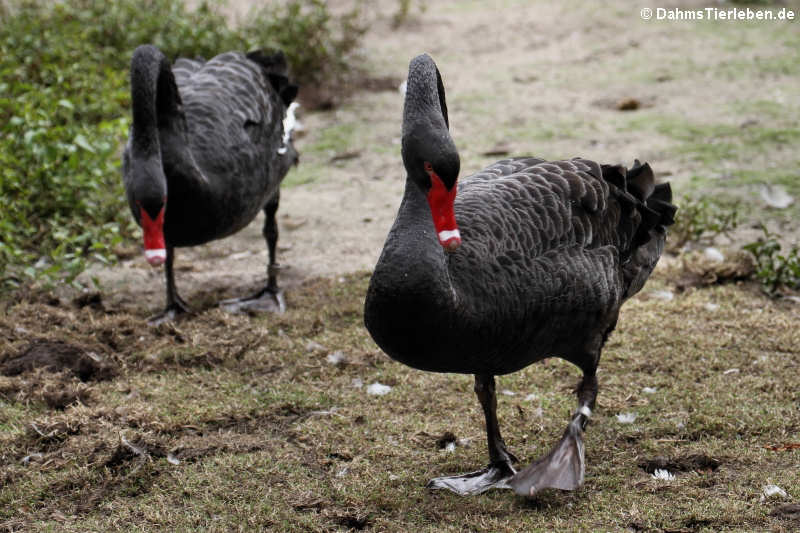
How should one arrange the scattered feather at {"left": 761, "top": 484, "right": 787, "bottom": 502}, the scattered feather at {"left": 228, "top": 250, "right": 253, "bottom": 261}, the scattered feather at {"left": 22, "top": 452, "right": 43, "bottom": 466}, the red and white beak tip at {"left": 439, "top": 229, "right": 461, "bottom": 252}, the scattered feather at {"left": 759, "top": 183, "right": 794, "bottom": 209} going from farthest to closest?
the scattered feather at {"left": 228, "top": 250, "right": 253, "bottom": 261}, the scattered feather at {"left": 759, "top": 183, "right": 794, "bottom": 209}, the scattered feather at {"left": 22, "top": 452, "right": 43, "bottom": 466}, the scattered feather at {"left": 761, "top": 484, "right": 787, "bottom": 502}, the red and white beak tip at {"left": 439, "top": 229, "right": 461, "bottom": 252}

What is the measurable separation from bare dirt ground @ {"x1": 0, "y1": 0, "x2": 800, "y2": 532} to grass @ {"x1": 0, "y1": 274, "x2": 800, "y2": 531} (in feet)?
0.03

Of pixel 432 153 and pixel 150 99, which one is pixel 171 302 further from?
pixel 432 153

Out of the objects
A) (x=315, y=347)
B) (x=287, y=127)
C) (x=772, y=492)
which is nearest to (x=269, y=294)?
(x=315, y=347)

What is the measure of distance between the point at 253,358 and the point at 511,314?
2.01 metres

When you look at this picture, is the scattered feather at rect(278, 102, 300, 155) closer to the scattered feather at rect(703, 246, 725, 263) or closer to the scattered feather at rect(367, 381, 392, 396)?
the scattered feather at rect(367, 381, 392, 396)

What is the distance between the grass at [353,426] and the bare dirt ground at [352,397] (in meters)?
0.01

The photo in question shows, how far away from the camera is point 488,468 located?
12.2ft

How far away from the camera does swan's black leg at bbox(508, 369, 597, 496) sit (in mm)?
3449

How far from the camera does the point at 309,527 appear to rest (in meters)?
3.40

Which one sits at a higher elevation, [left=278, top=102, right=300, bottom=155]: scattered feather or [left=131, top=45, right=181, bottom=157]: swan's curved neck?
[left=131, top=45, right=181, bottom=157]: swan's curved neck

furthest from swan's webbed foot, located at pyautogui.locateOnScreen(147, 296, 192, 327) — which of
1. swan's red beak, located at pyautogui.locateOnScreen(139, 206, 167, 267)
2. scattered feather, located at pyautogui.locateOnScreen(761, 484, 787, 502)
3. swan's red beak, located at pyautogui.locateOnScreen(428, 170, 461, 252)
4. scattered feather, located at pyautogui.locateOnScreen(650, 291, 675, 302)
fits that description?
scattered feather, located at pyautogui.locateOnScreen(761, 484, 787, 502)

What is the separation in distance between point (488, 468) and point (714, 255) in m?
2.64

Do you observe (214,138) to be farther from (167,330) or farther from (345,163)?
(345,163)

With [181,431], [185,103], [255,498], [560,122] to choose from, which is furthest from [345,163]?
[255,498]
